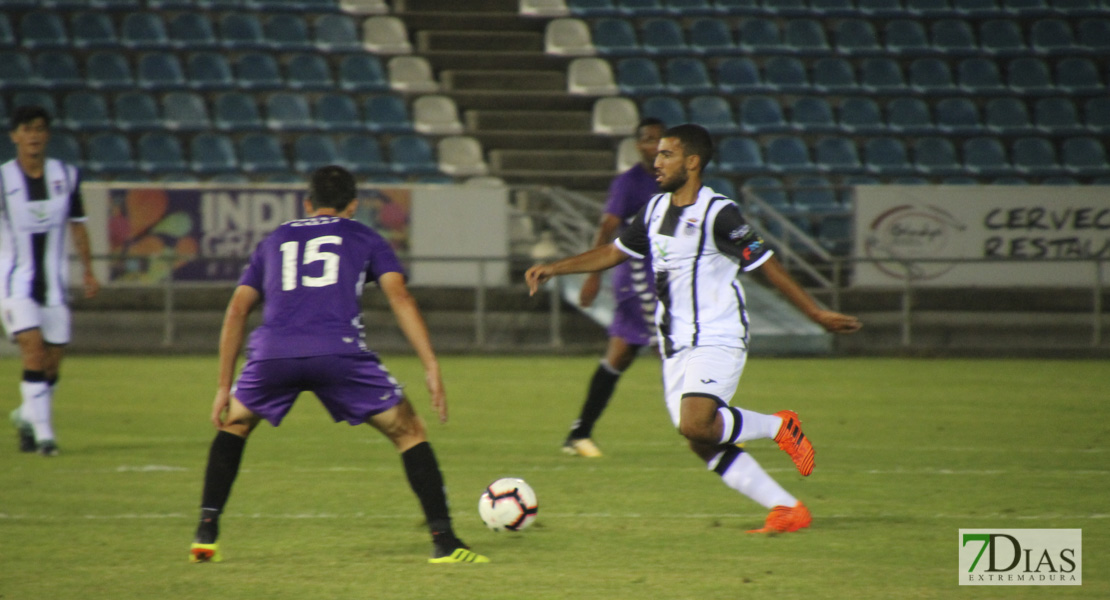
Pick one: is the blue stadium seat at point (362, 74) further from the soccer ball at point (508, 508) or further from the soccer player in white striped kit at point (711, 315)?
the soccer ball at point (508, 508)

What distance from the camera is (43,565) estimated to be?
5348 millimetres

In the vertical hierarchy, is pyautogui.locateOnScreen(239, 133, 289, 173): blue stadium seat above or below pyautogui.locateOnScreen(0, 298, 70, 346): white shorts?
above

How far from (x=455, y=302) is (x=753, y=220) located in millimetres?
4493

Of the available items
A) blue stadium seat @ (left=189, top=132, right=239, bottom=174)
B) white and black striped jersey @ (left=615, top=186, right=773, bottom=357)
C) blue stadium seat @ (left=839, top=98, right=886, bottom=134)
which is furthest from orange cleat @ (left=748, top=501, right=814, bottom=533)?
blue stadium seat @ (left=839, top=98, right=886, bottom=134)

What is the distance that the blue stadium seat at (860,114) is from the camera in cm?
2230

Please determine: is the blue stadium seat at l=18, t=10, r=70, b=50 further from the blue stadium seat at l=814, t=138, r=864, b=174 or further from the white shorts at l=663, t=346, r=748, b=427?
the white shorts at l=663, t=346, r=748, b=427

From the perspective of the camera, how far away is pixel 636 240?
6.25 meters

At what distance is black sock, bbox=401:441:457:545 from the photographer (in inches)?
209

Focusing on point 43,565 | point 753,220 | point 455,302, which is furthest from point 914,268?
point 43,565

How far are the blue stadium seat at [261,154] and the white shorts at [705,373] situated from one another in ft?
49.8

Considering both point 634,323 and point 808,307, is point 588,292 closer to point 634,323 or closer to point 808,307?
point 634,323

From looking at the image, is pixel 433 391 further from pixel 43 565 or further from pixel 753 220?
pixel 753 220

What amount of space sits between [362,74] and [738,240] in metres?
17.5

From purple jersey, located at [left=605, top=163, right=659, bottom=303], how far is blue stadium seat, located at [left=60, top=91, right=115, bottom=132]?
14.3 metres
